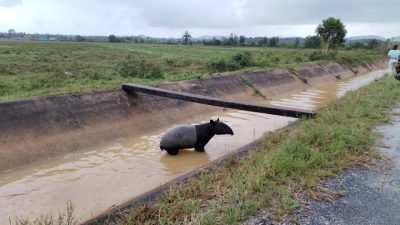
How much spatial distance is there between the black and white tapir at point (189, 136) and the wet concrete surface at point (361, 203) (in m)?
3.80

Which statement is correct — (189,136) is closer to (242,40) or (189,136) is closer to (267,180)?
(267,180)

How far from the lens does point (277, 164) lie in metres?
5.31

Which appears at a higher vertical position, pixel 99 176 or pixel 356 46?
pixel 356 46

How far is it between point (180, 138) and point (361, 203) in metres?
4.65

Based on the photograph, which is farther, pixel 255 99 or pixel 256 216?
pixel 255 99

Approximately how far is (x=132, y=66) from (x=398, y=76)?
1090 cm

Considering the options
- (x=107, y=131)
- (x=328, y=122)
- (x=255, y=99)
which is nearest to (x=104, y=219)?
(x=328, y=122)

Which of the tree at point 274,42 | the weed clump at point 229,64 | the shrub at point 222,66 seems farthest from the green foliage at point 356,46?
the shrub at point 222,66

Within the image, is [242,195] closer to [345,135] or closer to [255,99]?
[345,135]

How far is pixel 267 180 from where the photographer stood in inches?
196

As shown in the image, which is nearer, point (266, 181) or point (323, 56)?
point (266, 181)

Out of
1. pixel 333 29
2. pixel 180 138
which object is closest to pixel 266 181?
pixel 180 138

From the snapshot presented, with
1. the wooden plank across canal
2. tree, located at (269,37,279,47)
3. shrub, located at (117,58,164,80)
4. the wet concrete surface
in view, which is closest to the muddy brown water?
the wooden plank across canal

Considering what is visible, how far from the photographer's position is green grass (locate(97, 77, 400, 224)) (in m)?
4.16
